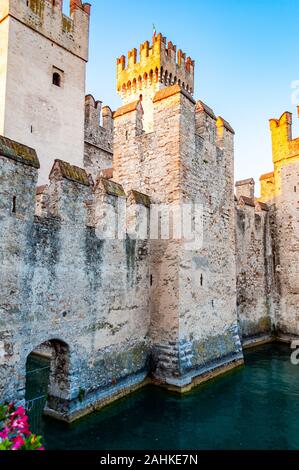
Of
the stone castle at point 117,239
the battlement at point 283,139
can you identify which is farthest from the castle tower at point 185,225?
the battlement at point 283,139

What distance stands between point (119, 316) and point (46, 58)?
10.5 m

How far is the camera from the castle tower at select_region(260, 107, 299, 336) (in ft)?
52.9

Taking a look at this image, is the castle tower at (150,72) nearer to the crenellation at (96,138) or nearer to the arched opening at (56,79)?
the crenellation at (96,138)

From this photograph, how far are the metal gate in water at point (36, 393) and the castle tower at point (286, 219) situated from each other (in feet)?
34.9

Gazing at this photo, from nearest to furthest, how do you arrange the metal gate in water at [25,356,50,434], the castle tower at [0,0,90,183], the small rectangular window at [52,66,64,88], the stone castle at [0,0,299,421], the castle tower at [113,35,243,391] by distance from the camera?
1. the stone castle at [0,0,299,421]
2. the metal gate in water at [25,356,50,434]
3. the castle tower at [113,35,243,391]
4. the castle tower at [0,0,90,183]
5. the small rectangular window at [52,66,64,88]

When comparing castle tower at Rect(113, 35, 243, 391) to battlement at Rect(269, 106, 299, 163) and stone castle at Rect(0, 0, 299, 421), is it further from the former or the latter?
battlement at Rect(269, 106, 299, 163)

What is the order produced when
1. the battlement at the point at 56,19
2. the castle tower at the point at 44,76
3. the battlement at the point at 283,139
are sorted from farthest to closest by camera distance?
the battlement at the point at 283,139 → the battlement at the point at 56,19 → the castle tower at the point at 44,76

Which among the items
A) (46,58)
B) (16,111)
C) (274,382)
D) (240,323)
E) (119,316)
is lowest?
(274,382)

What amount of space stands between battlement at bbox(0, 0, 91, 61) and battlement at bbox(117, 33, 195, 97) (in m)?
10.2

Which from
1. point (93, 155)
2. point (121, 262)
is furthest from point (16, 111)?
point (121, 262)

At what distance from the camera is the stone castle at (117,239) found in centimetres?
678

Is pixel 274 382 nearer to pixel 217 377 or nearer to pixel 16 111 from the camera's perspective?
pixel 217 377

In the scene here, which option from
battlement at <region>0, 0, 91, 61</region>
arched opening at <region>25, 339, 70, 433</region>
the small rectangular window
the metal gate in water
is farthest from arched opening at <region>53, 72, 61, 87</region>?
arched opening at <region>25, 339, 70, 433</region>

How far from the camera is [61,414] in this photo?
7.20 meters
